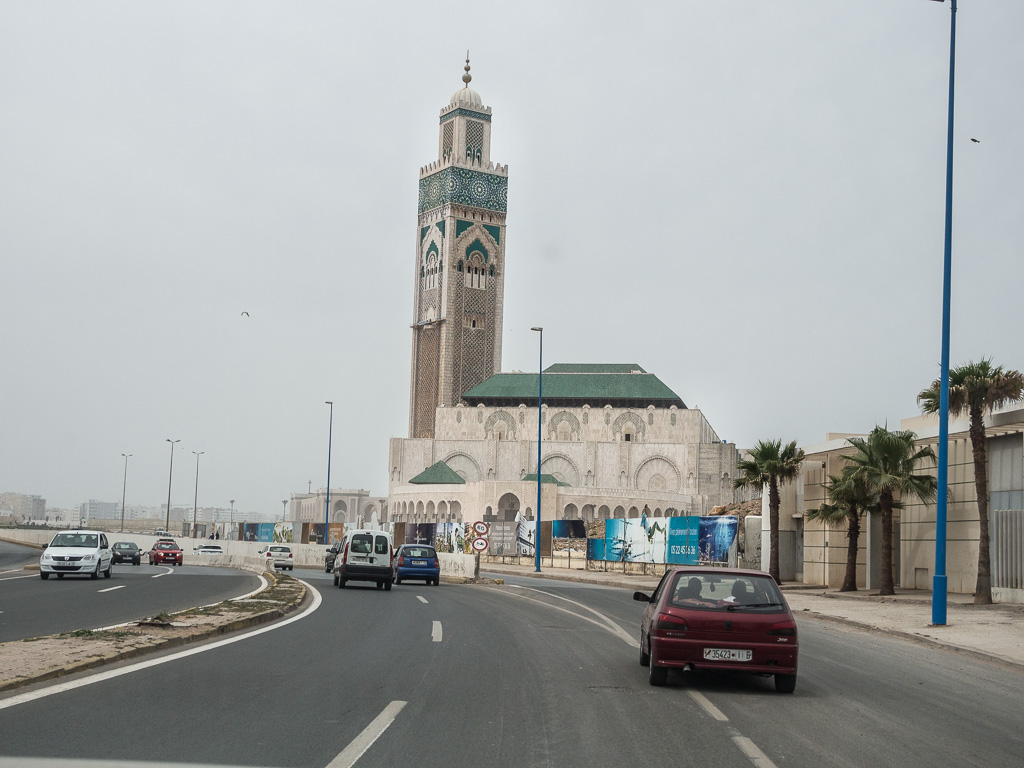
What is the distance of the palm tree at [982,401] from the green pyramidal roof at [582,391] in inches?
3498

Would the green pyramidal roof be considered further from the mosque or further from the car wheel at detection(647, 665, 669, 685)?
the car wheel at detection(647, 665, 669, 685)

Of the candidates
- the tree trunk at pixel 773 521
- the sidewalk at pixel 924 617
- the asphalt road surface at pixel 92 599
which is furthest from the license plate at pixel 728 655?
the tree trunk at pixel 773 521

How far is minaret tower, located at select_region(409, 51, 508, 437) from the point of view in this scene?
393 ft

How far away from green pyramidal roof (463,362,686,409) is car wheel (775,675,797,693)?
10275 cm

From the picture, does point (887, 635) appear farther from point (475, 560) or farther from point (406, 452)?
point (406, 452)

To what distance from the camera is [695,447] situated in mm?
106500

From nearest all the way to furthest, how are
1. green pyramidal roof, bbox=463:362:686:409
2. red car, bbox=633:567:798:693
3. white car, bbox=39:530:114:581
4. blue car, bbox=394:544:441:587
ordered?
red car, bbox=633:567:798:693, white car, bbox=39:530:114:581, blue car, bbox=394:544:441:587, green pyramidal roof, bbox=463:362:686:409

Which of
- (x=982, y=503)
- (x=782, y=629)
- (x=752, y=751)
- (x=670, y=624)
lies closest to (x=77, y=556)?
(x=982, y=503)

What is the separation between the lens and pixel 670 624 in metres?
10.5

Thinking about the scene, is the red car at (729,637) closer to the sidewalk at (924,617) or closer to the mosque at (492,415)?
the sidewalk at (924,617)

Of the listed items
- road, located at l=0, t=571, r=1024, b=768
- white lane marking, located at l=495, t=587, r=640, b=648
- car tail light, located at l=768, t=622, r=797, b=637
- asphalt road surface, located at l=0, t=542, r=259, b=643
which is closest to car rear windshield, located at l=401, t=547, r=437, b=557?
asphalt road surface, located at l=0, t=542, r=259, b=643

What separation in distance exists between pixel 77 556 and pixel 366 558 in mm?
9094

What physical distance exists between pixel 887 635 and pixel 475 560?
76.8 feet

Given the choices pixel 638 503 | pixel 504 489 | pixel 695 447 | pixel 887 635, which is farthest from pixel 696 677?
pixel 695 447
